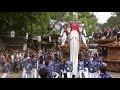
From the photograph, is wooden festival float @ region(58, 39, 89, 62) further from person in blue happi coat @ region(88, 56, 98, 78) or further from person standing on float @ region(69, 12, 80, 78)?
person in blue happi coat @ region(88, 56, 98, 78)

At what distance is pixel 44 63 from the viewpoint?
8.34 meters

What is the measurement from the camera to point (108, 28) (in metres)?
8.73

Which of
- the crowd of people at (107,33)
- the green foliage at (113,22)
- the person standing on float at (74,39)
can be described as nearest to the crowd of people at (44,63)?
the person standing on float at (74,39)

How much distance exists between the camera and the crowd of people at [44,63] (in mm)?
8359

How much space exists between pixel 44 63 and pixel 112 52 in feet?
5.54

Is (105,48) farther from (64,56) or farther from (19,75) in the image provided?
(19,75)

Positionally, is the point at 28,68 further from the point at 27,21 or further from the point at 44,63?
the point at 27,21

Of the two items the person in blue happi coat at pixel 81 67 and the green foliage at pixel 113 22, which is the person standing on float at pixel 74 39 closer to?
the person in blue happi coat at pixel 81 67
